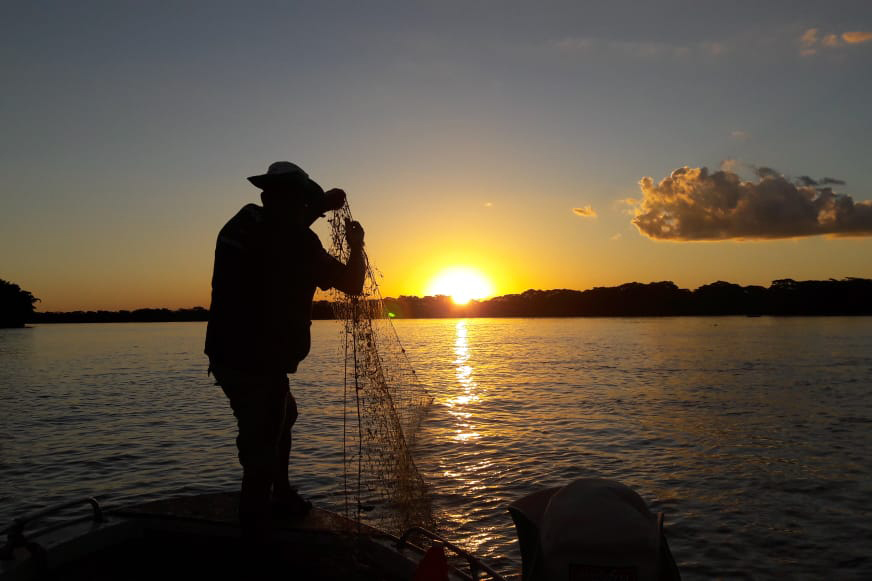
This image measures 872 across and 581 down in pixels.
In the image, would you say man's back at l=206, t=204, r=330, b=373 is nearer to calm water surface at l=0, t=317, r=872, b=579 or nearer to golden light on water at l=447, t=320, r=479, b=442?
calm water surface at l=0, t=317, r=872, b=579

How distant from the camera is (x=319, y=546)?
16.6 feet

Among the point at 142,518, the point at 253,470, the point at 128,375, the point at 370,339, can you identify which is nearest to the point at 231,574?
the point at 253,470

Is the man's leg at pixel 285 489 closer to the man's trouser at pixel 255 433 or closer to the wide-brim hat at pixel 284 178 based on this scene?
the man's trouser at pixel 255 433

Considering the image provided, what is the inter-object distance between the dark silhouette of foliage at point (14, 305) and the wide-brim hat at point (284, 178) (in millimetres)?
189865

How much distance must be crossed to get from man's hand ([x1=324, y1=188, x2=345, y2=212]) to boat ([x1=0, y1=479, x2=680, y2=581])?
8.41 ft

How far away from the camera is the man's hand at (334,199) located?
5090mm

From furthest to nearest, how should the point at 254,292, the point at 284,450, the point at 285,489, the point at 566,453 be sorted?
the point at 566,453 → the point at 285,489 → the point at 284,450 → the point at 254,292

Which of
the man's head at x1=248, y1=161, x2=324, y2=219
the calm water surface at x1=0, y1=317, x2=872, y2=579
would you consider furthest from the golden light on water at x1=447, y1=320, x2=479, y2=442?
the man's head at x1=248, y1=161, x2=324, y2=219

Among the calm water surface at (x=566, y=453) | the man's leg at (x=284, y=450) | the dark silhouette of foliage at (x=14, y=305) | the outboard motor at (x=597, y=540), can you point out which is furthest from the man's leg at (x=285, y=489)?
the dark silhouette of foliage at (x=14, y=305)

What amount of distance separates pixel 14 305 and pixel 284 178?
198 m

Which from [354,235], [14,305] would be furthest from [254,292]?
[14,305]

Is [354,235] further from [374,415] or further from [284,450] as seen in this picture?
[374,415]

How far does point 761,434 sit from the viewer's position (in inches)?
693

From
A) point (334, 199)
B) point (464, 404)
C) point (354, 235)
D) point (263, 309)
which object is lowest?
point (464, 404)
